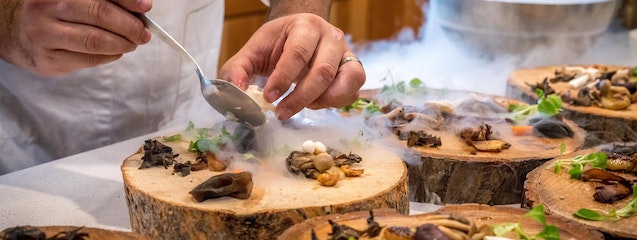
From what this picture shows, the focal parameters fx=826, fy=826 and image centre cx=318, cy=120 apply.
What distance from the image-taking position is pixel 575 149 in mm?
2441

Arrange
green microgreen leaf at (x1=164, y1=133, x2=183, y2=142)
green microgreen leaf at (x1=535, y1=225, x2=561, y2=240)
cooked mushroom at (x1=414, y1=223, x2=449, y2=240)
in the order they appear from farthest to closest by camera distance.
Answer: green microgreen leaf at (x1=164, y1=133, x2=183, y2=142), green microgreen leaf at (x1=535, y1=225, x2=561, y2=240), cooked mushroom at (x1=414, y1=223, x2=449, y2=240)

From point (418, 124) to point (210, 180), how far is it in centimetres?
98

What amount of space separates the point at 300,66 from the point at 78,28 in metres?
0.56

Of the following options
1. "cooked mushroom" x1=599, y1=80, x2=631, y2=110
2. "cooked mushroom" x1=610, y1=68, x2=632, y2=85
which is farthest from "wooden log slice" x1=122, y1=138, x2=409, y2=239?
"cooked mushroom" x1=610, y1=68, x2=632, y2=85

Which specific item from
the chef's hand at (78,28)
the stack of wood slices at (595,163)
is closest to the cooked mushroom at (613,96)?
the stack of wood slices at (595,163)

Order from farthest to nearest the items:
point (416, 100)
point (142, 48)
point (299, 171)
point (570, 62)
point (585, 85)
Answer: point (570, 62) → point (585, 85) → point (416, 100) → point (142, 48) → point (299, 171)

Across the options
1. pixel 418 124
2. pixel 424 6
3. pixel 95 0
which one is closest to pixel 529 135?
pixel 418 124

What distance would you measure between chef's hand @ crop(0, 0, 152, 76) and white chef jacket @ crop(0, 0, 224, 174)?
2.02 feet

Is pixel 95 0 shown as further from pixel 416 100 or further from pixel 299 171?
pixel 416 100

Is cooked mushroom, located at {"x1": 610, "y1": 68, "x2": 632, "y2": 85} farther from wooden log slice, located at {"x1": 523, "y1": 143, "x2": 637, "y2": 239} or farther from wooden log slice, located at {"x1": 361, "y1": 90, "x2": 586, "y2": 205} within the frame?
wooden log slice, located at {"x1": 523, "y1": 143, "x2": 637, "y2": 239}

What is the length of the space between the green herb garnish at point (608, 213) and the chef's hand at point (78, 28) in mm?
1018

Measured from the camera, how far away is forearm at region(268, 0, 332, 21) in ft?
8.54

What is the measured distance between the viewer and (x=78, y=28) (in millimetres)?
1790

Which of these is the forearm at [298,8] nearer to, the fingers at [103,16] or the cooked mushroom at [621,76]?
the fingers at [103,16]
